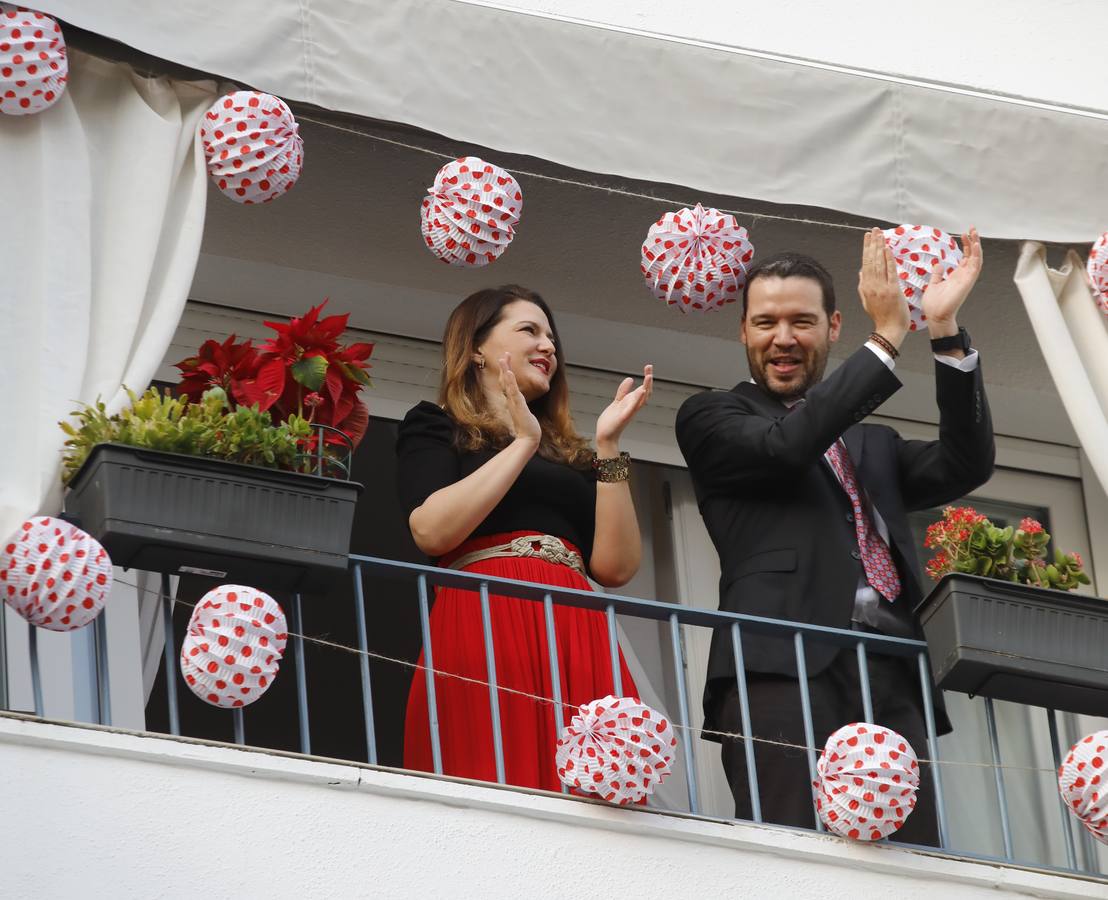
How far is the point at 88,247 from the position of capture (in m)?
6.04

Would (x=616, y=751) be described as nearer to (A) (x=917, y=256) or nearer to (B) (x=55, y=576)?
(B) (x=55, y=576)

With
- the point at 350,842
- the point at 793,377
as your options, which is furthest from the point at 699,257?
the point at 350,842

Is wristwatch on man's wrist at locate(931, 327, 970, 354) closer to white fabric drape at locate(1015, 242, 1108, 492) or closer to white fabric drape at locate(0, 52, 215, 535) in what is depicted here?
white fabric drape at locate(1015, 242, 1108, 492)

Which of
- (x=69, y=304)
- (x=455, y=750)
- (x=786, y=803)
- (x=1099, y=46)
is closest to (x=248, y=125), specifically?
(x=69, y=304)

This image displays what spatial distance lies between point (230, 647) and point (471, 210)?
64.3 inches

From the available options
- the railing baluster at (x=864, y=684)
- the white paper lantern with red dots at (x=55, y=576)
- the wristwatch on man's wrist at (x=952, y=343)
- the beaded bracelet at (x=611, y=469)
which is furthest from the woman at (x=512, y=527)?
the white paper lantern with red dots at (x=55, y=576)

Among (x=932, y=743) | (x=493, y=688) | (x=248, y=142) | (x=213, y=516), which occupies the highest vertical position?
(x=248, y=142)

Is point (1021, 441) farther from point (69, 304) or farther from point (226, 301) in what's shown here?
point (69, 304)

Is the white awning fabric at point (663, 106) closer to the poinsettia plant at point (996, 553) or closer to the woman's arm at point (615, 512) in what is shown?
the woman's arm at point (615, 512)

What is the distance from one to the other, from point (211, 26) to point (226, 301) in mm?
1187

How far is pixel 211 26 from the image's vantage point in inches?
250

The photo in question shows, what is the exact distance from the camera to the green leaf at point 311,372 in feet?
19.5

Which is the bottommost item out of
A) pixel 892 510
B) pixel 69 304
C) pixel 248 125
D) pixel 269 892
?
pixel 269 892

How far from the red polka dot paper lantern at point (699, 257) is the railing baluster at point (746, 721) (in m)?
1.13
